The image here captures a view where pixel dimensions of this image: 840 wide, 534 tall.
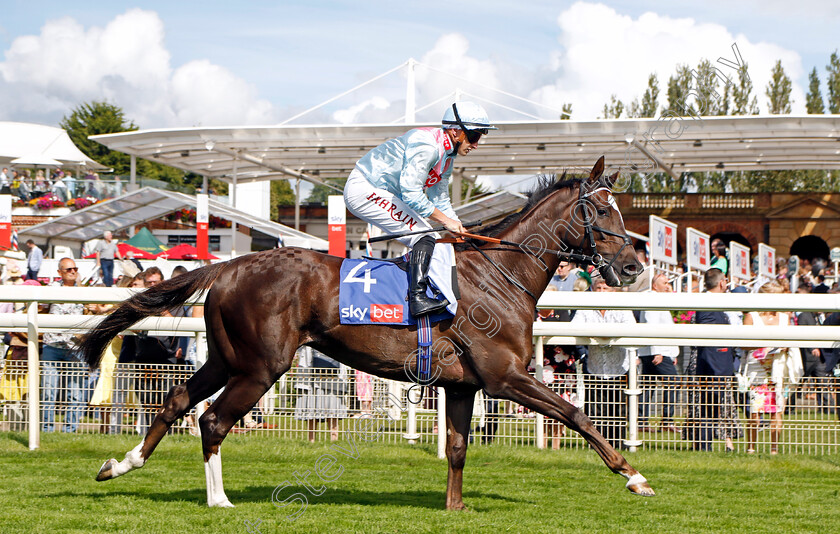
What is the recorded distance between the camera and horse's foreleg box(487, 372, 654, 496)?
4352 millimetres

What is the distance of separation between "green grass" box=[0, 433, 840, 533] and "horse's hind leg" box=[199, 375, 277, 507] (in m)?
0.12

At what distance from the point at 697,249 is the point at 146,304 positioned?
11419 millimetres

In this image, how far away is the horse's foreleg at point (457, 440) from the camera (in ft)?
15.5

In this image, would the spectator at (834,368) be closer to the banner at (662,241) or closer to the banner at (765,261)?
the banner at (662,241)

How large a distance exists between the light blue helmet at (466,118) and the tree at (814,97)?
123 ft

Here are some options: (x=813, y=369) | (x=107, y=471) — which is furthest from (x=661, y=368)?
(x=107, y=471)

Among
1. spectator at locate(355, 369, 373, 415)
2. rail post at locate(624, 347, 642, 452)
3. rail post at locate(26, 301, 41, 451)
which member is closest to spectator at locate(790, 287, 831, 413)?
rail post at locate(624, 347, 642, 452)

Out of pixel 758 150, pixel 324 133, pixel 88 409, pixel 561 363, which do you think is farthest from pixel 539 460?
pixel 758 150

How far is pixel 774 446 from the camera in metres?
6.38

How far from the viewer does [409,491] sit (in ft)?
17.3

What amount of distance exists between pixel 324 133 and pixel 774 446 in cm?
1629

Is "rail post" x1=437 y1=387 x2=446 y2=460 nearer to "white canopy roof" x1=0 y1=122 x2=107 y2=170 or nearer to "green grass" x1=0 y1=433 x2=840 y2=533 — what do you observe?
"green grass" x1=0 y1=433 x2=840 y2=533

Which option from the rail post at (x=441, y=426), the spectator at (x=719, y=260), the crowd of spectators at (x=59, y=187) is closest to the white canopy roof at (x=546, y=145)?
the spectator at (x=719, y=260)

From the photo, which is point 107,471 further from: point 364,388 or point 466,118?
point 466,118
